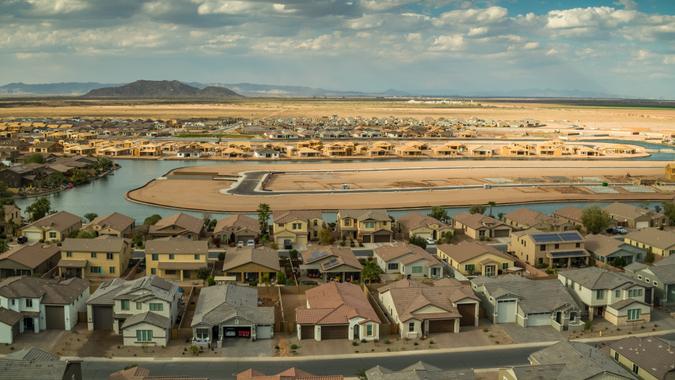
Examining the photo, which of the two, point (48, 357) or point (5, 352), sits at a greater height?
point (48, 357)

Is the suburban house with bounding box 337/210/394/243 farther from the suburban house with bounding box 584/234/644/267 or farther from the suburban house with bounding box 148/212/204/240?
the suburban house with bounding box 584/234/644/267

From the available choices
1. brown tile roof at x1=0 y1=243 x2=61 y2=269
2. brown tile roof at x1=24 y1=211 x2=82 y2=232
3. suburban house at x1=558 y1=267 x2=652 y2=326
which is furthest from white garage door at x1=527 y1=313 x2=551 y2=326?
brown tile roof at x1=24 y1=211 x2=82 y2=232

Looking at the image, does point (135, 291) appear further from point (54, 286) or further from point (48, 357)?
point (48, 357)

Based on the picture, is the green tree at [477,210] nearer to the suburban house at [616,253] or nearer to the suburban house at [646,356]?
the suburban house at [616,253]

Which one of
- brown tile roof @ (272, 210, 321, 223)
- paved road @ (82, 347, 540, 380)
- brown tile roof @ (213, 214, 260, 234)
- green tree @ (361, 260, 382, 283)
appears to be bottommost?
paved road @ (82, 347, 540, 380)

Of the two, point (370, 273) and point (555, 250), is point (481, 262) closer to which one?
point (555, 250)

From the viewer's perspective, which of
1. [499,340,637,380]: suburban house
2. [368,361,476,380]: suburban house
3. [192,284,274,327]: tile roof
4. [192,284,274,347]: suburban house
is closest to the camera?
[368,361,476,380]: suburban house

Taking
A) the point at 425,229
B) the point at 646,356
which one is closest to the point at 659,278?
the point at 646,356

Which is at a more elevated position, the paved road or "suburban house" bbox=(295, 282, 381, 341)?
"suburban house" bbox=(295, 282, 381, 341)

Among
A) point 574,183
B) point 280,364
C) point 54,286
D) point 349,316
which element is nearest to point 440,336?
point 349,316
